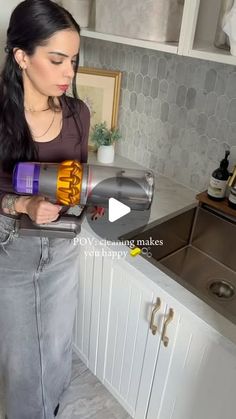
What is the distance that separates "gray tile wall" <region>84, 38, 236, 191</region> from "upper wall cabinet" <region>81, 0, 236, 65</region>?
12cm

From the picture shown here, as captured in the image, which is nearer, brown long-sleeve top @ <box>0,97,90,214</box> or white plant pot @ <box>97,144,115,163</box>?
brown long-sleeve top @ <box>0,97,90,214</box>

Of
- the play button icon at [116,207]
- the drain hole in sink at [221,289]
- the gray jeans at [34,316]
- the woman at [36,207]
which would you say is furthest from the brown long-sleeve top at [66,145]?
the drain hole in sink at [221,289]

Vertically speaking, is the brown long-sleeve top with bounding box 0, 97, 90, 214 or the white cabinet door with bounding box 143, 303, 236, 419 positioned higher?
the brown long-sleeve top with bounding box 0, 97, 90, 214

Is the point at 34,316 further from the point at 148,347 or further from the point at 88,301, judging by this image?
the point at 148,347

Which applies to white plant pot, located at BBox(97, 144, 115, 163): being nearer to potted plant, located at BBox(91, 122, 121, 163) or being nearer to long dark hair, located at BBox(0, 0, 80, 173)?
potted plant, located at BBox(91, 122, 121, 163)

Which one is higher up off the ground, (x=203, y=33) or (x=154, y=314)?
(x=203, y=33)

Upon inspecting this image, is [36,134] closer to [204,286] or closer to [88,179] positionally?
[88,179]

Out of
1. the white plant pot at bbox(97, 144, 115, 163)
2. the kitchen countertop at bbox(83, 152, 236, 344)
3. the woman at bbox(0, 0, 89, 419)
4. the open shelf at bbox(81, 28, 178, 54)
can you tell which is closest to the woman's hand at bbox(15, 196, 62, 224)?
the woman at bbox(0, 0, 89, 419)

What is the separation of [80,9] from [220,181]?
77 centimetres

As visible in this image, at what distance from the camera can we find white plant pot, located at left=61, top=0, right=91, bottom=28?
50.9 inches

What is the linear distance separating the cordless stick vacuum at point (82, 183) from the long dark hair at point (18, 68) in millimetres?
154

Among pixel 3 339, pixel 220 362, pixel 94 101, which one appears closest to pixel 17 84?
pixel 94 101

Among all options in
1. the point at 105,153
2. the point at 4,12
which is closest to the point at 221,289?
the point at 105,153

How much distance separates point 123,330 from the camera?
1195 mm
